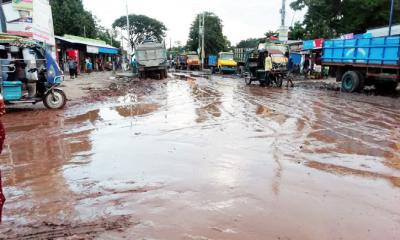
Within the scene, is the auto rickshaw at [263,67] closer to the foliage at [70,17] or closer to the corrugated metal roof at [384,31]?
the corrugated metal roof at [384,31]

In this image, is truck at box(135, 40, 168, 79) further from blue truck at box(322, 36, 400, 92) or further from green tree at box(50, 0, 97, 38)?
green tree at box(50, 0, 97, 38)

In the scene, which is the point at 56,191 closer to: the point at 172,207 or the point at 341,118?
the point at 172,207

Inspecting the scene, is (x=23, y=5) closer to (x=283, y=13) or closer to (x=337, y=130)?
(x=283, y=13)

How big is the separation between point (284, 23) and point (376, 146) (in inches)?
846

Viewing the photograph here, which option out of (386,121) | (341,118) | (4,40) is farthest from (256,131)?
(4,40)

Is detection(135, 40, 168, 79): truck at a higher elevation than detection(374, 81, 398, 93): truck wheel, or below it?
higher

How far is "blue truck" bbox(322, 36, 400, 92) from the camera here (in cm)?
1482

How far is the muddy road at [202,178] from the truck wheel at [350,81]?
7.64 m

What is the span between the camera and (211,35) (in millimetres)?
60719

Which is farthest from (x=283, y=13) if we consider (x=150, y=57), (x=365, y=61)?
(x=365, y=61)

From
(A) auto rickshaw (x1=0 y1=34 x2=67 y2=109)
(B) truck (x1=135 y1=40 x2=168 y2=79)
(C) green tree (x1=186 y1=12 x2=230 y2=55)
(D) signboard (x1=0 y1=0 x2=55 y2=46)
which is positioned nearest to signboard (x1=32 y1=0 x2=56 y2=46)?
(D) signboard (x1=0 y1=0 x2=55 y2=46)

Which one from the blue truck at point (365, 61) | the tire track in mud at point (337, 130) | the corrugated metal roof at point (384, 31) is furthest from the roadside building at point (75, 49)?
the corrugated metal roof at point (384, 31)

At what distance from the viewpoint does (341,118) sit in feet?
31.9

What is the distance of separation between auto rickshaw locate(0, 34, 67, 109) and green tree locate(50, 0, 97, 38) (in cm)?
2998
